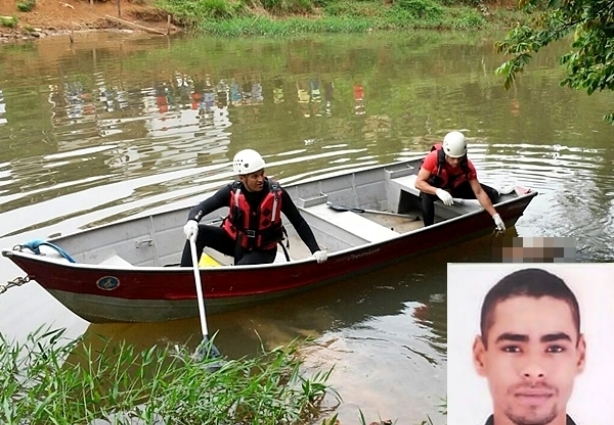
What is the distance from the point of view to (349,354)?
226 inches

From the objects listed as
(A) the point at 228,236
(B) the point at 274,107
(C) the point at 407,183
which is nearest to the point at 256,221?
(A) the point at 228,236

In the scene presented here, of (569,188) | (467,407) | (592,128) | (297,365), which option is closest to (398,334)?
(297,365)

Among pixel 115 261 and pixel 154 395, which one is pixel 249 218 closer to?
pixel 115 261

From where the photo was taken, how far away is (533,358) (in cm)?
256

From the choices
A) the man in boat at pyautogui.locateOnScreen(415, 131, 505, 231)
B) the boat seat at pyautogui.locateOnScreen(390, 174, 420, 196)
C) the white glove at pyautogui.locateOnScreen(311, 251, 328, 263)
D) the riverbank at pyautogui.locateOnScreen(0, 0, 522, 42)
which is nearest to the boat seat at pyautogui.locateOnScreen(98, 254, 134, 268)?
the white glove at pyautogui.locateOnScreen(311, 251, 328, 263)

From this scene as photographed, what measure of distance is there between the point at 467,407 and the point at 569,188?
7533 millimetres

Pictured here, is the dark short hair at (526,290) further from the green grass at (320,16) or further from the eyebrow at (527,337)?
the green grass at (320,16)

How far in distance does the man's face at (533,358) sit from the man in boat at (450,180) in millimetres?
4554

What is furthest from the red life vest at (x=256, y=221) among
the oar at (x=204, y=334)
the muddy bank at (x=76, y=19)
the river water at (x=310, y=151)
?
the muddy bank at (x=76, y=19)

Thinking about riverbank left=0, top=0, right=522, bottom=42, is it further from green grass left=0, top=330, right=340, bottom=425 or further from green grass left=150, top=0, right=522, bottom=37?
green grass left=0, top=330, right=340, bottom=425

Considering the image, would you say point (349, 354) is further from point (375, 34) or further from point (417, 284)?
point (375, 34)

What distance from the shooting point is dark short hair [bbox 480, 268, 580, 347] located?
2.61 meters

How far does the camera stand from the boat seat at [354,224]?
687 cm

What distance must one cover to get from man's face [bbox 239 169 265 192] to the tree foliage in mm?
2072
